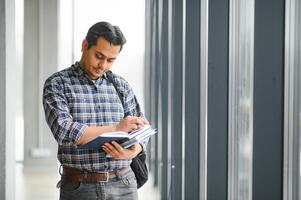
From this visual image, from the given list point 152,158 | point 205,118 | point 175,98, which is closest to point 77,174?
point 205,118

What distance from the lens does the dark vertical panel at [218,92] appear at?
108 inches

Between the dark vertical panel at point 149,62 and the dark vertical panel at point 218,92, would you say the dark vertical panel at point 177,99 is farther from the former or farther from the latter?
the dark vertical panel at point 149,62

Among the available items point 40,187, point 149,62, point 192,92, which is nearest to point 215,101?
point 192,92

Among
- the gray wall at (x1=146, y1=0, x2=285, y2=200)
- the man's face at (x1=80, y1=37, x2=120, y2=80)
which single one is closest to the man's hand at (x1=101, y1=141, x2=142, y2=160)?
the man's face at (x1=80, y1=37, x2=120, y2=80)

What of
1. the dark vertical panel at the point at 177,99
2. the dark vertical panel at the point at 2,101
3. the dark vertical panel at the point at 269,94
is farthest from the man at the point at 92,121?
the dark vertical panel at the point at 2,101

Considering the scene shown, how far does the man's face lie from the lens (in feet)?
6.76

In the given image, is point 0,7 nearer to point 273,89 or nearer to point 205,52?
point 205,52

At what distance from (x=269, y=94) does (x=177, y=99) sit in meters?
1.83

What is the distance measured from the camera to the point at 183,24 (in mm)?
3350

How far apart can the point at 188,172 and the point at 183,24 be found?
0.90 m

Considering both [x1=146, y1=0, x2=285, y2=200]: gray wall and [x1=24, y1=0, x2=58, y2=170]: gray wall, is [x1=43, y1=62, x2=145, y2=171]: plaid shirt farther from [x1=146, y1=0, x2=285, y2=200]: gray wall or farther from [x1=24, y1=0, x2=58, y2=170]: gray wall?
→ [x1=24, y1=0, x2=58, y2=170]: gray wall

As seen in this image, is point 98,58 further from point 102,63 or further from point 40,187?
point 40,187

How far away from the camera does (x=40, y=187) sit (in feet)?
21.1

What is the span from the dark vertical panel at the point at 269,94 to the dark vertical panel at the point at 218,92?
74 cm
